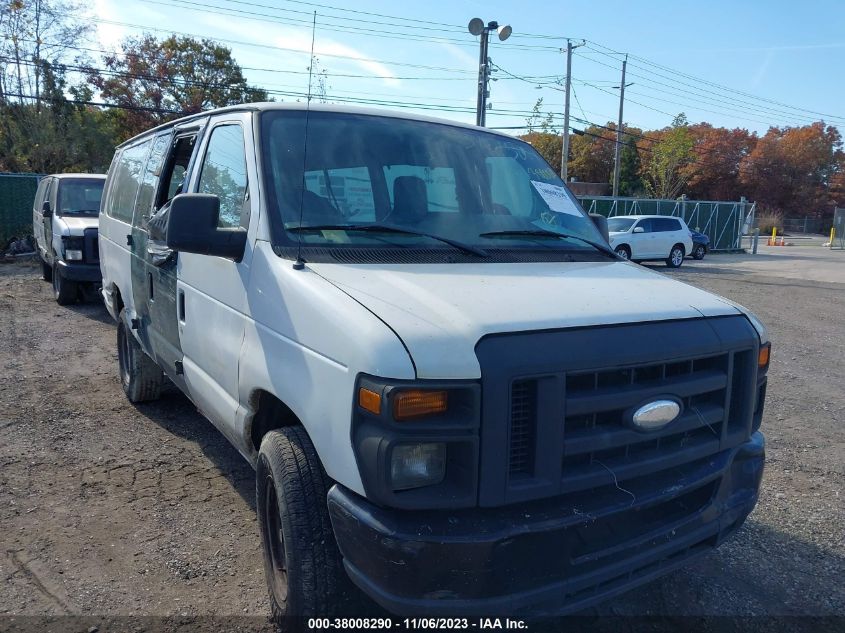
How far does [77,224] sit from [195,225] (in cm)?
845

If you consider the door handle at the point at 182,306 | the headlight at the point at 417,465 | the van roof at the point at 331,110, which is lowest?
the headlight at the point at 417,465

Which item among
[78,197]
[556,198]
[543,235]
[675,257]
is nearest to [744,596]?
[543,235]

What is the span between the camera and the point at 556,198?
12.7 feet

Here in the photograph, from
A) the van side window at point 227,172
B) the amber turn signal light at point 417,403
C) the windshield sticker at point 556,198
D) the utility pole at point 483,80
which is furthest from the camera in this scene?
the utility pole at point 483,80

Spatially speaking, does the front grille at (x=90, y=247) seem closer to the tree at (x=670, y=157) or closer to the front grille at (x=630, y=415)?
the front grille at (x=630, y=415)

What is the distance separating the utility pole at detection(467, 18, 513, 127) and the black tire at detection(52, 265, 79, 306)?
11349 mm

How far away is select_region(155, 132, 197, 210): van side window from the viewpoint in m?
4.36

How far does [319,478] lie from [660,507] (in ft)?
4.24

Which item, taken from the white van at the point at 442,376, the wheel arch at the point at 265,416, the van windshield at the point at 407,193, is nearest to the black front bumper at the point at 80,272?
the white van at the point at 442,376

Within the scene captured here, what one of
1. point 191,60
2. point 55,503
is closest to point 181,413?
point 55,503

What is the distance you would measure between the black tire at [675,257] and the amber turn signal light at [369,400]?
2134 cm

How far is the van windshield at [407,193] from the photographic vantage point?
3.06 metres

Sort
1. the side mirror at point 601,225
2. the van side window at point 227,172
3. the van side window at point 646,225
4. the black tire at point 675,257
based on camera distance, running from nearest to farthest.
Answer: the van side window at point 227,172
the side mirror at point 601,225
the van side window at point 646,225
the black tire at point 675,257

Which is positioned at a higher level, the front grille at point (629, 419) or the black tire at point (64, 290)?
the front grille at point (629, 419)
